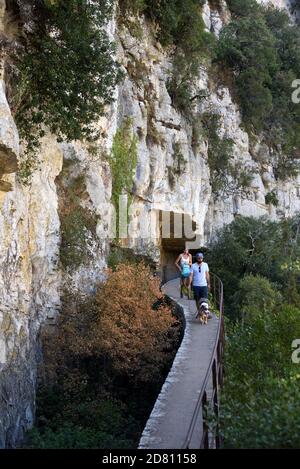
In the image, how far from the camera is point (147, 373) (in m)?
12.8

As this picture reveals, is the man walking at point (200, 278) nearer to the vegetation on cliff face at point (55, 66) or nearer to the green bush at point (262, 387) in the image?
the green bush at point (262, 387)

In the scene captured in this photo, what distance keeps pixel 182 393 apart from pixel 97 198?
8168mm

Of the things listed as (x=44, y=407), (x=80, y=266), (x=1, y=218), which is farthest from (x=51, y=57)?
(x=44, y=407)

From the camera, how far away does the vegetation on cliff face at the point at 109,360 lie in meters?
11.6

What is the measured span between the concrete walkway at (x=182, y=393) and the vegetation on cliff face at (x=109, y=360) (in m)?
1.14

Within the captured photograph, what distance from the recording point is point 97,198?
1627 centimetres

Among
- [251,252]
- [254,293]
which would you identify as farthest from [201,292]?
[251,252]

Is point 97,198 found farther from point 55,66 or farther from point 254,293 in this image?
point 254,293

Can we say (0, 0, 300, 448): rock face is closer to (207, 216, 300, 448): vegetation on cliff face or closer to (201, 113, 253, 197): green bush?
(201, 113, 253, 197): green bush

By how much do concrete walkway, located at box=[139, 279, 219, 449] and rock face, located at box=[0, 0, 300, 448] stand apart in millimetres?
3086

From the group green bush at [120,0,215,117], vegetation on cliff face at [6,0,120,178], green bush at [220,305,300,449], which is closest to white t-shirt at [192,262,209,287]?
green bush at [220,305,300,449]

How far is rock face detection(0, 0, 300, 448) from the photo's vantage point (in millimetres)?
10688

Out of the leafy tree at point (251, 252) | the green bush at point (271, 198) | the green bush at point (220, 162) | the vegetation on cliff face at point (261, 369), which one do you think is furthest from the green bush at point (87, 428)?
the green bush at point (271, 198)
